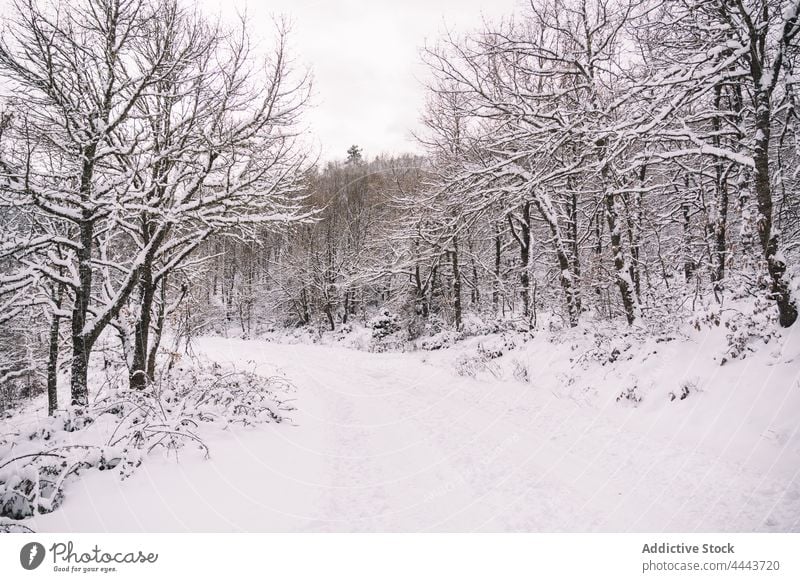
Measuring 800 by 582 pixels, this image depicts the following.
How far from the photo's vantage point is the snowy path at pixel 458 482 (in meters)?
3.10

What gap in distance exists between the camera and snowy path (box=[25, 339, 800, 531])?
3.10 m

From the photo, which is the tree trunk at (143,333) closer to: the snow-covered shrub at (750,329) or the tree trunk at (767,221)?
the snow-covered shrub at (750,329)

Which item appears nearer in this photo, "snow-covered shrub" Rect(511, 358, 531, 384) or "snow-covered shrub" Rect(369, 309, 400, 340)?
"snow-covered shrub" Rect(511, 358, 531, 384)

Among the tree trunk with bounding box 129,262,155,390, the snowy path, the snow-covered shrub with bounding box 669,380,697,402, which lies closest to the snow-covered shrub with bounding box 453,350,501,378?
the snowy path

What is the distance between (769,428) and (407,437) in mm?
4131

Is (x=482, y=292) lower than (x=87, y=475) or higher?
higher

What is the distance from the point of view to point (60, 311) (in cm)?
668

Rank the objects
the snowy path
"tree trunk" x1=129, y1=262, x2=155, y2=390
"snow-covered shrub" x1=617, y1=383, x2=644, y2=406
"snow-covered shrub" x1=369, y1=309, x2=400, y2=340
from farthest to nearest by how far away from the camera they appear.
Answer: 1. "snow-covered shrub" x1=369, y1=309, x2=400, y2=340
2. "tree trunk" x1=129, y1=262, x2=155, y2=390
3. "snow-covered shrub" x1=617, y1=383, x2=644, y2=406
4. the snowy path
